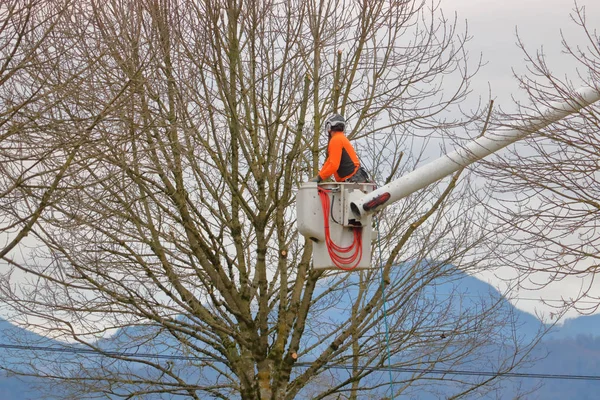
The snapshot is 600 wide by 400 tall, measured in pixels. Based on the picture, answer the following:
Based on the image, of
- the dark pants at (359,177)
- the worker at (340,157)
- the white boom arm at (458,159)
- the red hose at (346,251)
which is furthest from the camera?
the dark pants at (359,177)

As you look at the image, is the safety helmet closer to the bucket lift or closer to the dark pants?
the dark pants

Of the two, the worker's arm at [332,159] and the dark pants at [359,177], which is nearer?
the worker's arm at [332,159]

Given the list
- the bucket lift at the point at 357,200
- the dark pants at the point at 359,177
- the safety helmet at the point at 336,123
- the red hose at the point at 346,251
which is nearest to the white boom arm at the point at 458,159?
the bucket lift at the point at 357,200

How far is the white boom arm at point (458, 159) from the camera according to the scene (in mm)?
10023

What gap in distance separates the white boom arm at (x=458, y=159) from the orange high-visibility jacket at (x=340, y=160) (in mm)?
463

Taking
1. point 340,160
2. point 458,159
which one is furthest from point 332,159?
point 458,159

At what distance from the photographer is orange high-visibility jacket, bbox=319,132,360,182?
1030cm

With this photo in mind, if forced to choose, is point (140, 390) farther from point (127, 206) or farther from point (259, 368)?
point (127, 206)

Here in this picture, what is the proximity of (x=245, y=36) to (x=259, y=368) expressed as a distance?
14.8 feet

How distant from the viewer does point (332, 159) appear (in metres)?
10.3

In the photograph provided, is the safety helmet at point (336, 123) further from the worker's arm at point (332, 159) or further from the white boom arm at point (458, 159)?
the white boom arm at point (458, 159)

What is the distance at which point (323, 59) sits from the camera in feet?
42.9

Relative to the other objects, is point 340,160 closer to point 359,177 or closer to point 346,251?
point 359,177

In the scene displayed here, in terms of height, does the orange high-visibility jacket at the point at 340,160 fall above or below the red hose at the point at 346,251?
above
